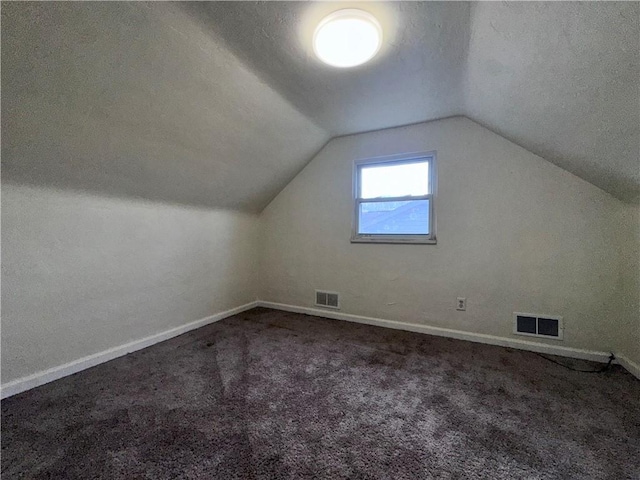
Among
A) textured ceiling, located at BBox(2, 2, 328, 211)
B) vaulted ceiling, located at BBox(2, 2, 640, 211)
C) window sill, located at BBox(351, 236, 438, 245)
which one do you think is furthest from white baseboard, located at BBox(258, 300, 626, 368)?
textured ceiling, located at BBox(2, 2, 328, 211)

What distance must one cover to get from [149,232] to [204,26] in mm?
1782

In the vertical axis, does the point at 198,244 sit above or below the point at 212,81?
below

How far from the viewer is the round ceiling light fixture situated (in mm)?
1384

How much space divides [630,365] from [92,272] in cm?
414

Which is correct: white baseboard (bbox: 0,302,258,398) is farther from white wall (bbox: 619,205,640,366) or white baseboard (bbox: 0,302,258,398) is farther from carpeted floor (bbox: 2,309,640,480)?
white wall (bbox: 619,205,640,366)

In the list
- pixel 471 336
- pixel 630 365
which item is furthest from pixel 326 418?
pixel 630 365

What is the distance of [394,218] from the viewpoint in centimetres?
301

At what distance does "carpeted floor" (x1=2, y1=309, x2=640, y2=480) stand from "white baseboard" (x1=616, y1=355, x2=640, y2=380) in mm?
131

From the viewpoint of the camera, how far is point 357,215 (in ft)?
10.4

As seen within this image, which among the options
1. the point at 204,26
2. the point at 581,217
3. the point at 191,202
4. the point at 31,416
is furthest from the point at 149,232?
the point at 581,217

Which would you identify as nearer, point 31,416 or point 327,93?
point 31,416

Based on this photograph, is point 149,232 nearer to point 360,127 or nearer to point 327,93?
point 327,93

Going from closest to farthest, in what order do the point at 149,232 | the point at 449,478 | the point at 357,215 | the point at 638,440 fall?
the point at 449,478 < the point at 638,440 < the point at 149,232 < the point at 357,215

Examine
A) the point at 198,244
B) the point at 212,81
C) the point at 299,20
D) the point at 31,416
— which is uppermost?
the point at 299,20
